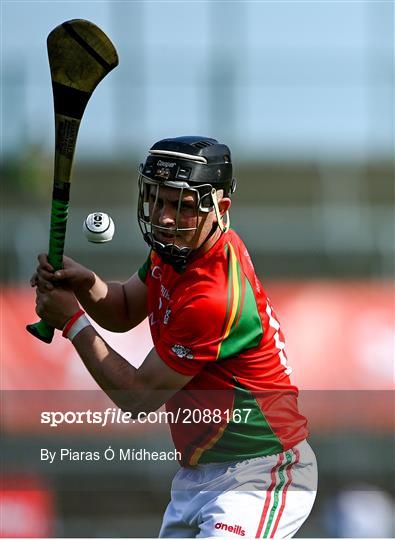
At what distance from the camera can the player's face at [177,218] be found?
3.79 meters

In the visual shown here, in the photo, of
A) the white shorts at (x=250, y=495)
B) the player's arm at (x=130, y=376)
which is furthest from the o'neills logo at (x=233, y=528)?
the player's arm at (x=130, y=376)

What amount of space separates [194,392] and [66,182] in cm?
90

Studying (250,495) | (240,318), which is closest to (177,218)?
(240,318)

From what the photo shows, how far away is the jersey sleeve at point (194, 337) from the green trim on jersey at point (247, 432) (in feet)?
0.68

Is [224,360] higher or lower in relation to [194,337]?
lower

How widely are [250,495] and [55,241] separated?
A: 115 cm

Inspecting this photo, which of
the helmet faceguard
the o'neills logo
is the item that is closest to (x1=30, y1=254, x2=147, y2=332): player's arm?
the helmet faceguard

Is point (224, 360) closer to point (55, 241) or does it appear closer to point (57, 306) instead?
point (57, 306)

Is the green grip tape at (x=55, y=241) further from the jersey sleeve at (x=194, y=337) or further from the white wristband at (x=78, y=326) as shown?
the jersey sleeve at (x=194, y=337)

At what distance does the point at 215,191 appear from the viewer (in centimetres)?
388

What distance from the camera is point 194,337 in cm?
377

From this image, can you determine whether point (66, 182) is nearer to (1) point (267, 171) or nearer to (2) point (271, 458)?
(2) point (271, 458)

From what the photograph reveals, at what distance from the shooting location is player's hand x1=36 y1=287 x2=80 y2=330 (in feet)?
12.7

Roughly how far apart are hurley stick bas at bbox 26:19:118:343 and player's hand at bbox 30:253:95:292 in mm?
32
